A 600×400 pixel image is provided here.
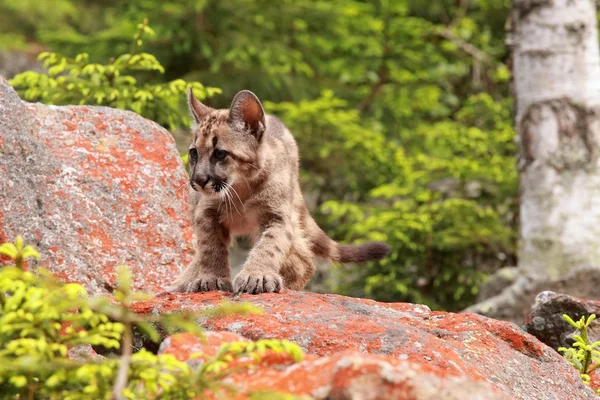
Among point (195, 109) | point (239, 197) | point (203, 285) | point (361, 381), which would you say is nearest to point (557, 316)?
point (239, 197)

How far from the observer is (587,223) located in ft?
30.5

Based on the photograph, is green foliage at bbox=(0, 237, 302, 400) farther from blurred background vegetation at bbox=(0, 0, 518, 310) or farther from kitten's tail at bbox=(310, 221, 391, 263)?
blurred background vegetation at bbox=(0, 0, 518, 310)

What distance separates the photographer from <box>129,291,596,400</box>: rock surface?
13.3 feet

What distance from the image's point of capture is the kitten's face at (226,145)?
5410mm

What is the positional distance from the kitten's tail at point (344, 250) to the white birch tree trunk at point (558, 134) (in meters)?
3.49

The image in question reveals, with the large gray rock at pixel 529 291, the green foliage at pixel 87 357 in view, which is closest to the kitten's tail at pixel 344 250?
the large gray rock at pixel 529 291

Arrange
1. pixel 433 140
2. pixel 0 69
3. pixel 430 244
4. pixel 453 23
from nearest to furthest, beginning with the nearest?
1. pixel 430 244
2. pixel 433 140
3. pixel 453 23
4. pixel 0 69

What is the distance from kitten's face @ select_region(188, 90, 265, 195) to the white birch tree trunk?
4728 millimetres

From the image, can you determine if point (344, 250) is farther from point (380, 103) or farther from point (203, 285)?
point (380, 103)

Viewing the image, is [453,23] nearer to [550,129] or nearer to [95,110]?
[550,129]

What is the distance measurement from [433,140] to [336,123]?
2207 millimetres

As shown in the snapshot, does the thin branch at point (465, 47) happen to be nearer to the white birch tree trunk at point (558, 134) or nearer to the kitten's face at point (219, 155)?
the white birch tree trunk at point (558, 134)

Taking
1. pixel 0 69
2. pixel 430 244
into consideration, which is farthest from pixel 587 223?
pixel 0 69

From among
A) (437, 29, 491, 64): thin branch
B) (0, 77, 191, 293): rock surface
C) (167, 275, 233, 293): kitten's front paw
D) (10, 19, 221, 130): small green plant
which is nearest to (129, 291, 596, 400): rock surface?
(167, 275, 233, 293): kitten's front paw
